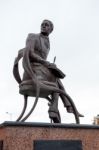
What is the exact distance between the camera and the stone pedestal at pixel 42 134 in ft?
22.1

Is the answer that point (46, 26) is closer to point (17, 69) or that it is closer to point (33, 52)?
point (33, 52)

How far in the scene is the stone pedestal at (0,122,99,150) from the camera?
22.1 ft

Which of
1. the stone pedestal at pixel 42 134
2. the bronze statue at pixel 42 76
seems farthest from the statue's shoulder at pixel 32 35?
the stone pedestal at pixel 42 134

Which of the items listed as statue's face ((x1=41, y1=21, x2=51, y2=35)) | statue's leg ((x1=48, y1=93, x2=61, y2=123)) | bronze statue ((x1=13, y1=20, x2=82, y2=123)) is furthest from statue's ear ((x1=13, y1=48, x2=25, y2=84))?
statue's leg ((x1=48, y1=93, x2=61, y2=123))

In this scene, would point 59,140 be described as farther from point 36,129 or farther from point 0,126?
point 0,126

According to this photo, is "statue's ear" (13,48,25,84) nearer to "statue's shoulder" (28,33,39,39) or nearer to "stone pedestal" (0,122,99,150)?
"statue's shoulder" (28,33,39,39)

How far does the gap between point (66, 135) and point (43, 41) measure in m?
2.15

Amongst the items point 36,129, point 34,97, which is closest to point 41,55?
point 34,97

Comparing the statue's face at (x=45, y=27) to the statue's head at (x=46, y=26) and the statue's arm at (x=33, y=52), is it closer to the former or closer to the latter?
the statue's head at (x=46, y=26)

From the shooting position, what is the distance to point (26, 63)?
25.5ft

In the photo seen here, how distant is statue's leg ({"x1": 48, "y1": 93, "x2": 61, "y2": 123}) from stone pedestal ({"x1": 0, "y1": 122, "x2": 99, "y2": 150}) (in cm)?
70

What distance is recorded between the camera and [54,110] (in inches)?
310

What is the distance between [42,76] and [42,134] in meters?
1.36

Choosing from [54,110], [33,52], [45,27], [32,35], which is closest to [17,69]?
[33,52]
